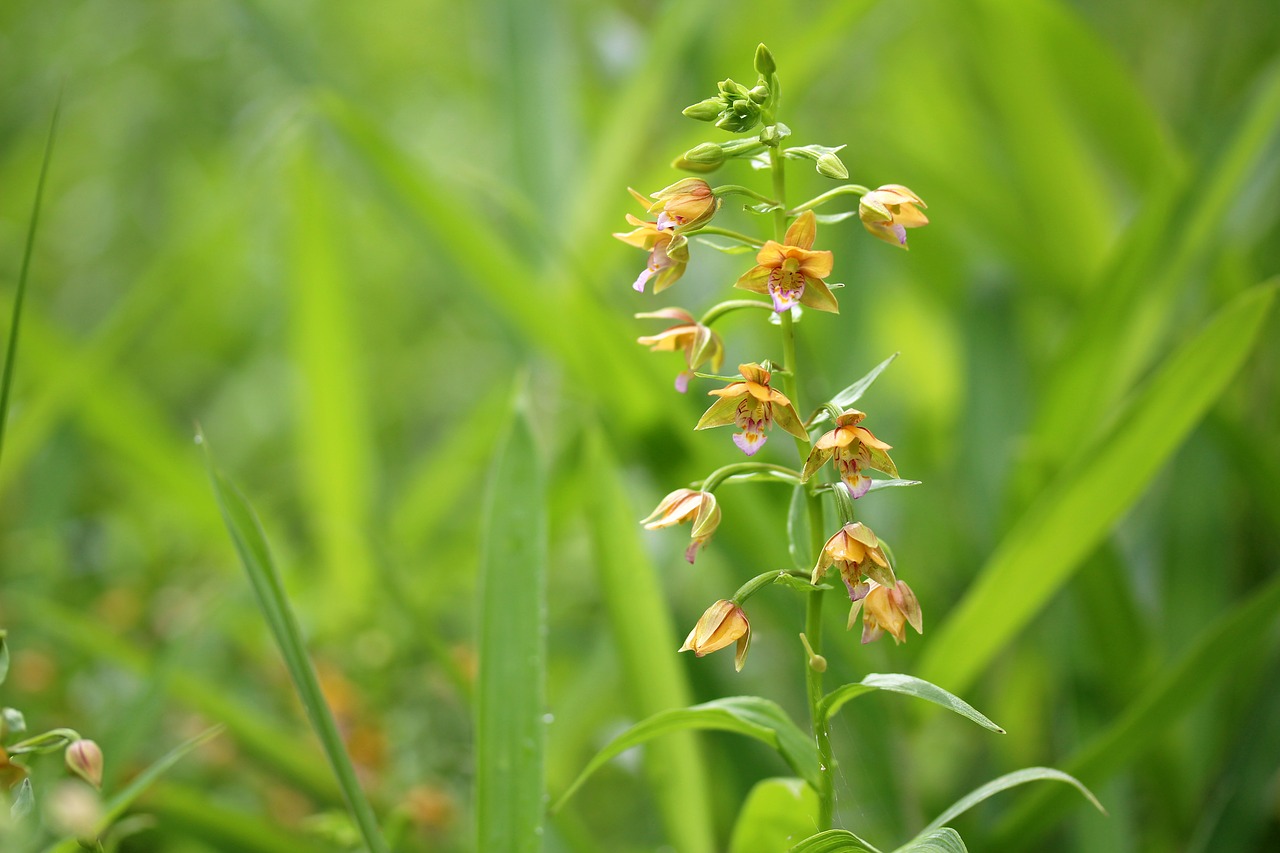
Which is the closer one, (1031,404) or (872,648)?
(872,648)

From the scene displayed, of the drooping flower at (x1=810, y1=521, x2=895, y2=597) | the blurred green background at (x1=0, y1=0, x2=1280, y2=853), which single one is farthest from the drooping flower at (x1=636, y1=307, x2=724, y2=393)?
the blurred green background at (x1=0, y1=0, x2=1280, y2=853)

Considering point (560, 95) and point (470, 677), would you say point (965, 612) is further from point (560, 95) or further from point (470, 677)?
point (560, 95)

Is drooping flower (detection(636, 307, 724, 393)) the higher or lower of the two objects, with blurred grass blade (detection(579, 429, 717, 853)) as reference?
higher

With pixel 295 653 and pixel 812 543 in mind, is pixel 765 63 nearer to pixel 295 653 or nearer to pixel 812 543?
pixel 812 543

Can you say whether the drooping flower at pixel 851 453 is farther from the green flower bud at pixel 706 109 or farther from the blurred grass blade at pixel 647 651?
the blurred grass blade at pixel 647 651

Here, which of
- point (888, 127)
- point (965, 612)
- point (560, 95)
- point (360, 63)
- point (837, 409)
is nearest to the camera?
point (837, 409)

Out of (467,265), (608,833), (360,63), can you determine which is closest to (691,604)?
(608,833)

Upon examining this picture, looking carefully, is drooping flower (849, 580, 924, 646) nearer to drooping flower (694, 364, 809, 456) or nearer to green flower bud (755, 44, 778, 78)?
drooping flower (694, 364, 809, 456)
